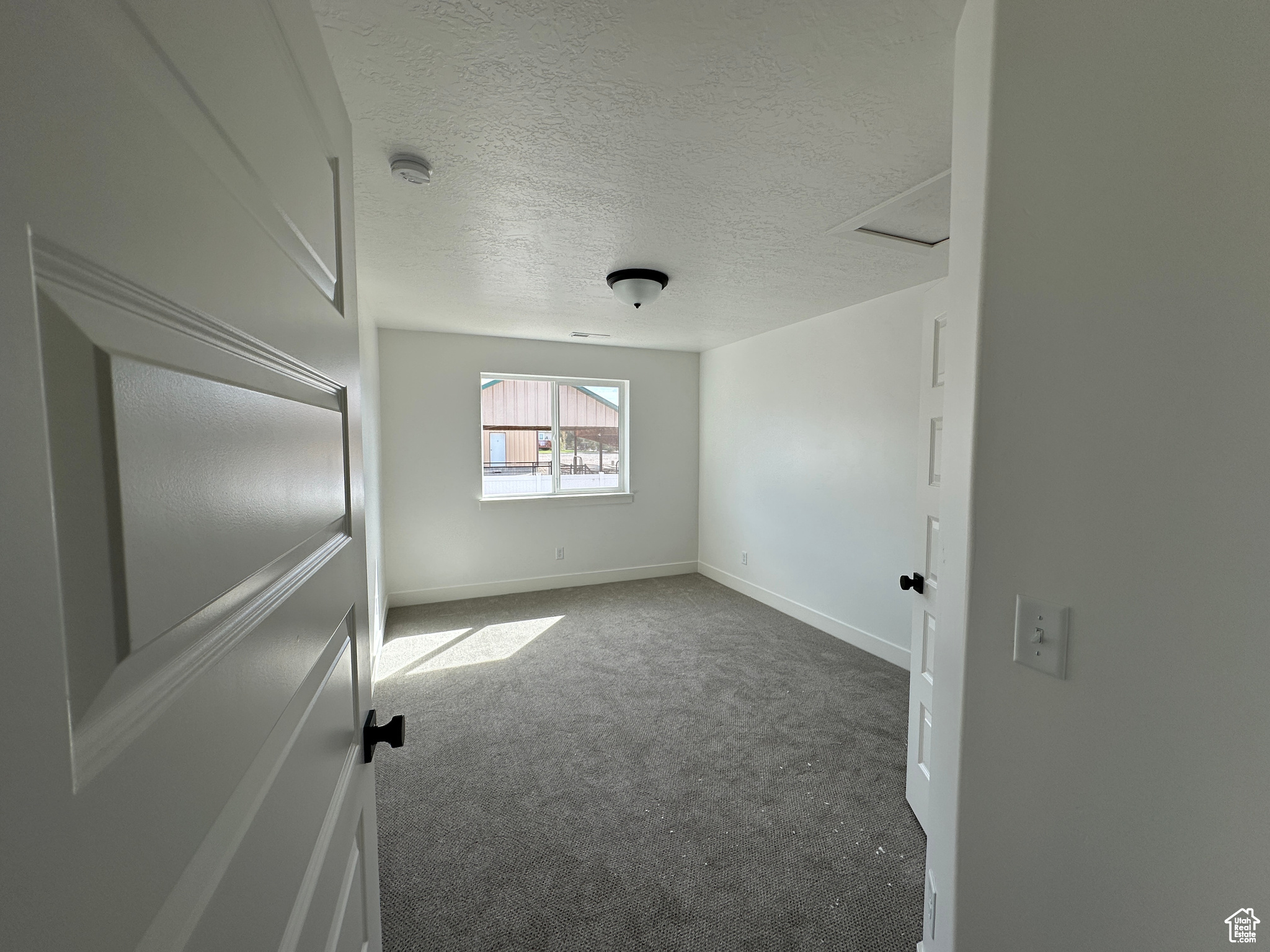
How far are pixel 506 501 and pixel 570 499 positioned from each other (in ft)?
1.90

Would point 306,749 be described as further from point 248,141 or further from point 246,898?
point 248,141

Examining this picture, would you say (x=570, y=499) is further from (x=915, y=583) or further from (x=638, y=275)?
(x=915, y=583)

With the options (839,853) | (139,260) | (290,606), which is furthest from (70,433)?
(839,853)

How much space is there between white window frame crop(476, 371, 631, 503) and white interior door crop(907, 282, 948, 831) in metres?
3.30

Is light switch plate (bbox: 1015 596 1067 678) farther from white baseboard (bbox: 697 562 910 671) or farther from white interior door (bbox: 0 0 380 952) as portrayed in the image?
white baseboard (bbox: 697 562 910 671)

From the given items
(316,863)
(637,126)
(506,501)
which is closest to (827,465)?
(506,501)

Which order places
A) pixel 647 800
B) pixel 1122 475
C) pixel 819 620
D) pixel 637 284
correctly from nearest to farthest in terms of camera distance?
pixel 1122 475 → pixel 647 800 → pixel 637 284 → pixel 819 620

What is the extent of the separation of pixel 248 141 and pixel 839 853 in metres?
2.32

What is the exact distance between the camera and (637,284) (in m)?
2.62

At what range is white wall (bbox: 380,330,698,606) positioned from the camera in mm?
4266

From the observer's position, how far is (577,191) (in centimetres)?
182

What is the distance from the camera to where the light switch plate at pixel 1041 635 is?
2.82 ft

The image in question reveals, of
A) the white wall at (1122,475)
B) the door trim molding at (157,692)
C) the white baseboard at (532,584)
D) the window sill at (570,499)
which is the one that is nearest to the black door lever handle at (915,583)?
the white wall at (1122,475)

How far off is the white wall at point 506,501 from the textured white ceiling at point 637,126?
173cm
